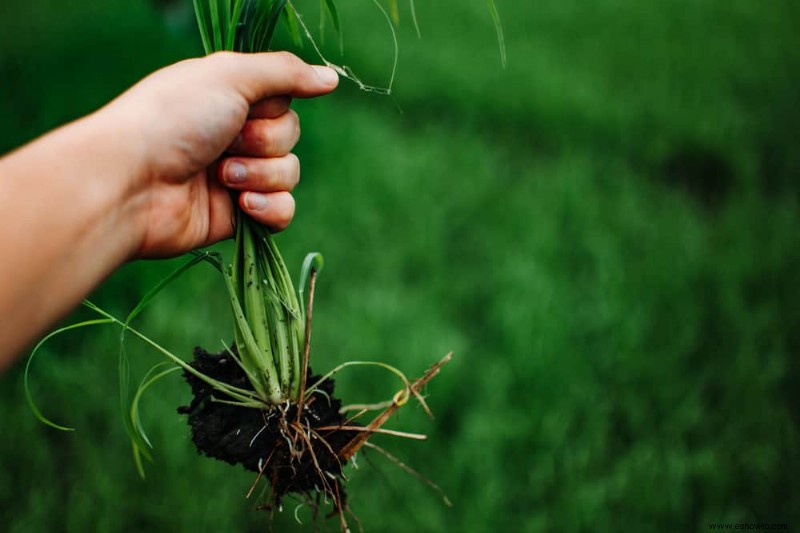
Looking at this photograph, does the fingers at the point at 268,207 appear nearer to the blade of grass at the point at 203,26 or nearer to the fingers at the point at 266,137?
the fingers at the point at 266,137

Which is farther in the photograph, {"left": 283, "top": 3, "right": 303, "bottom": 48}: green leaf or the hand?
{"left": 283, "top": 3, "right": 303, "bottom": 48}: green leaf

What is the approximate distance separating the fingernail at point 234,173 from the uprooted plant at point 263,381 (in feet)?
0.19

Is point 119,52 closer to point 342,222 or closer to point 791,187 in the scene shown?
point 342,222

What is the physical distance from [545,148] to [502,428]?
3.29 metres

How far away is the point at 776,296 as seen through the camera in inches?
123

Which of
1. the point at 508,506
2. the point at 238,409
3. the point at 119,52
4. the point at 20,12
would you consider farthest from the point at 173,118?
the point at 20,12

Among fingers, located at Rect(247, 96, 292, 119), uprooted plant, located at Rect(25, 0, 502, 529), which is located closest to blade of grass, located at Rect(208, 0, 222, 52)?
uprooted plant, located at Rect(25, 0, 502, 529)

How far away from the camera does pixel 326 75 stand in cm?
119

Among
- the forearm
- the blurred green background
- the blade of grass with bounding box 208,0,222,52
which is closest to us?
→ the forearm

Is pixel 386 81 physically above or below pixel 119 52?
below

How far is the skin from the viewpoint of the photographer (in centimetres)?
85

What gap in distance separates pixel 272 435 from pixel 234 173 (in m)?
0.47

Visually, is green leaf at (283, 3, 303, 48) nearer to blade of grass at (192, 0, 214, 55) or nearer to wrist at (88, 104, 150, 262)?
blade of grass at (192, 0, 214, 55)

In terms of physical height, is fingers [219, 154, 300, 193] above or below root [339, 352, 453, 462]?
above
